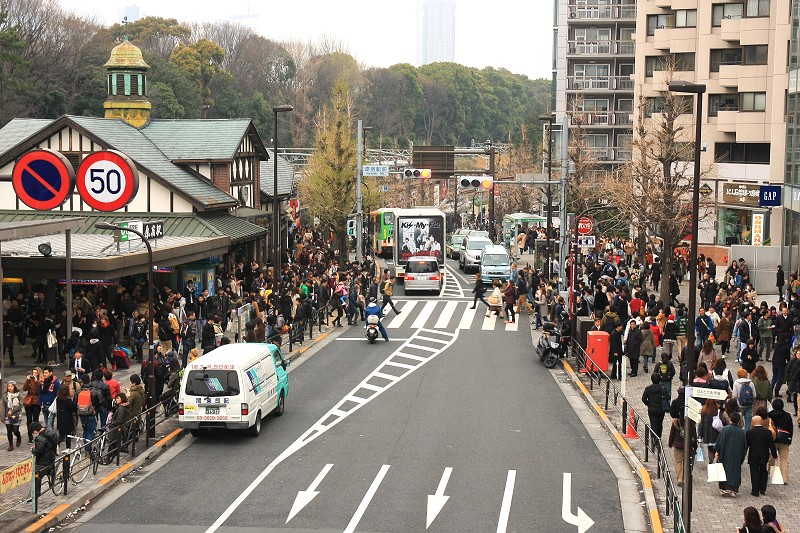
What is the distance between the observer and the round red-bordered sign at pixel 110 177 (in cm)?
2695

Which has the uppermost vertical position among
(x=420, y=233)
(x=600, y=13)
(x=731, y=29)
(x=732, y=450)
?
(x=600, y=13)

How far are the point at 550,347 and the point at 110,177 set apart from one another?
15.2 meters

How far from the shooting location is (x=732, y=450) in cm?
1488

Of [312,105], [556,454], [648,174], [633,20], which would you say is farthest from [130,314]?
[312,105]

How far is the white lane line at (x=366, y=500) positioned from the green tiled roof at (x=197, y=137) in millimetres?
Result: 26575

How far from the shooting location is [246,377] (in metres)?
18.6

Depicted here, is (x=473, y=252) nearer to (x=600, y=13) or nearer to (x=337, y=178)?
(x=337, y=178)

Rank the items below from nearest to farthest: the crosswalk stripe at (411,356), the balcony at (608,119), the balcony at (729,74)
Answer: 1. the crosswalk stripe at (411,356)
2. the balcony at (729,74)
3. the balcony at (608,119)

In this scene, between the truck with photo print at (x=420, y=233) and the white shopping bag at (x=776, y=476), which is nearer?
the white shopping bag at (x=776, y=476)

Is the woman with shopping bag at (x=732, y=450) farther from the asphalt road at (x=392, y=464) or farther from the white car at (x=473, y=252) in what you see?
the white car at (x=473, y=252)

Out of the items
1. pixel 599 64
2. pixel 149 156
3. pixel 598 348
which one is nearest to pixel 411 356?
pixel 598 348

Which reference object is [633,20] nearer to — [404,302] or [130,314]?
[404,302]

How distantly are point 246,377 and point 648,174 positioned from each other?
2254 cm

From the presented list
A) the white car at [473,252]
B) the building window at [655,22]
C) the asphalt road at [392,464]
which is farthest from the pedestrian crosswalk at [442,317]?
the building window at [655,22]
